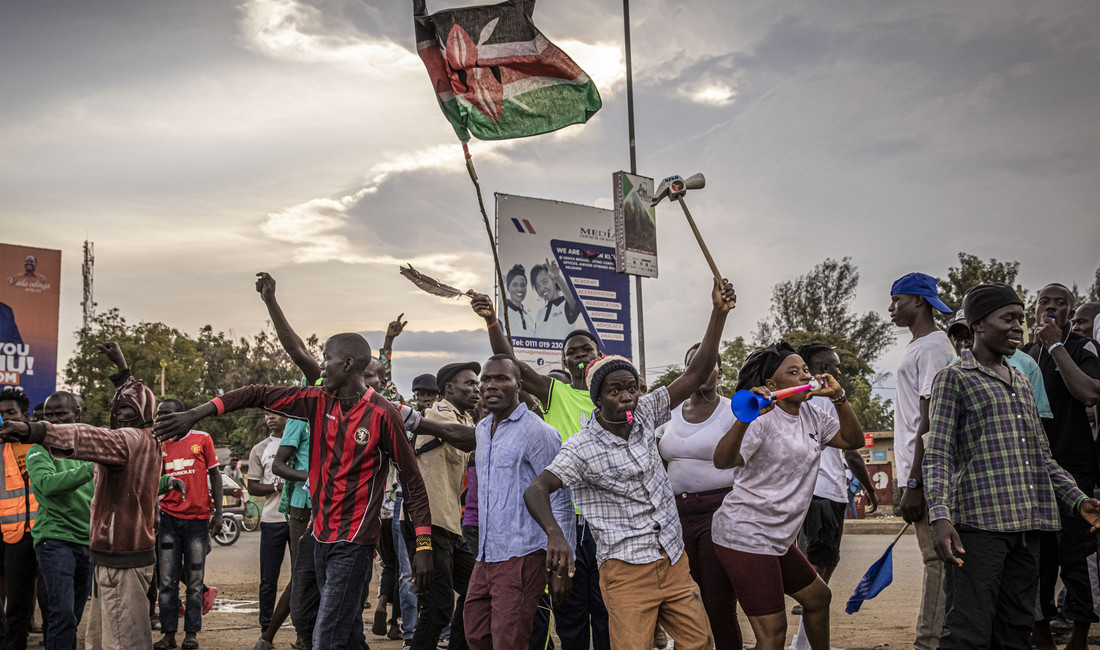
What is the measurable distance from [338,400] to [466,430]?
1081 millimetres

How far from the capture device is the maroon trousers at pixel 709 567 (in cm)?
555

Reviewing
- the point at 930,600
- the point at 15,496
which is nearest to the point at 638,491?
the point at 930,600

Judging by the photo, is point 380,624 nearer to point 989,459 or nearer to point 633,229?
point 989,459

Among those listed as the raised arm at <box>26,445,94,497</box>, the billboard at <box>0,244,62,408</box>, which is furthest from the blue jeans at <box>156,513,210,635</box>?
the billboard at <box>0,244,62,408</box>

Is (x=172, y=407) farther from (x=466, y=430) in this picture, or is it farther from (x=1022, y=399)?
(x=1022, y=399)

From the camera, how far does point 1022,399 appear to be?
4785 mm

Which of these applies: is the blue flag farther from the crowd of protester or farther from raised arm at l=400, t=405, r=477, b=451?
raised arm at l=400, t=405, r=477, b=451

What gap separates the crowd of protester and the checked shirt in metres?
0.01

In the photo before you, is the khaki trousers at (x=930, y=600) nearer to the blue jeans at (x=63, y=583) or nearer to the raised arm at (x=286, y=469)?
the raised arm at (x=286, y=469)

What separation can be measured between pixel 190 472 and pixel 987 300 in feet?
23.2

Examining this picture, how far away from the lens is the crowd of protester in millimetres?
4641

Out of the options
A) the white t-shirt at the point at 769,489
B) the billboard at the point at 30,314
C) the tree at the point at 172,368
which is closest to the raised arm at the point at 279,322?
the white t-shirt at the point at 769,489

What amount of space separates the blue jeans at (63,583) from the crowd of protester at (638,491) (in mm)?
17

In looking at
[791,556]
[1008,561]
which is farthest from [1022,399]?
[791,556]
